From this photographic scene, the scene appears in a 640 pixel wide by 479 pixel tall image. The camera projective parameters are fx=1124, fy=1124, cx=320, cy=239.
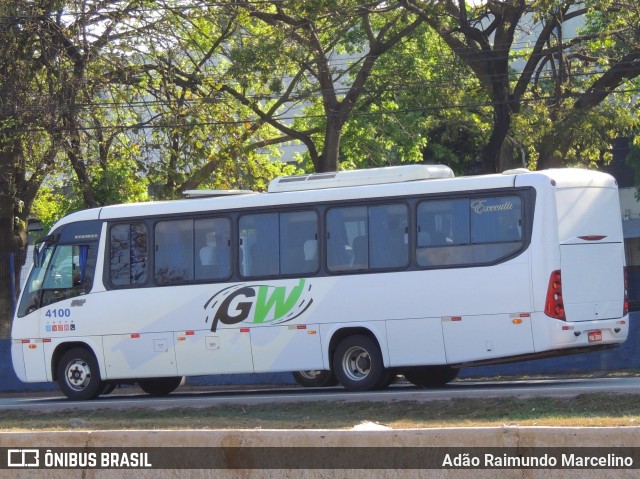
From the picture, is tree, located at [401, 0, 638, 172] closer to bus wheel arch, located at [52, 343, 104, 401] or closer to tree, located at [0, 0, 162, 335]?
tree, located at [0, 0, 162, 335]

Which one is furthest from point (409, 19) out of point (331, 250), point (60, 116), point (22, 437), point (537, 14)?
point (22, 437)

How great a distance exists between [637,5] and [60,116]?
1261 centimetres

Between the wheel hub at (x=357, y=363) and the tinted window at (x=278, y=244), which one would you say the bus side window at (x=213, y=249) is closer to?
the tinted window at (x=278, y=244)

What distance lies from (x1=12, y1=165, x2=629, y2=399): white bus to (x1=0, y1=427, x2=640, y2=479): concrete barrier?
287 inches

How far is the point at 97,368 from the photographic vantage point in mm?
18609

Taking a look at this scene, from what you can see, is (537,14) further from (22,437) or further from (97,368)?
(22,437)

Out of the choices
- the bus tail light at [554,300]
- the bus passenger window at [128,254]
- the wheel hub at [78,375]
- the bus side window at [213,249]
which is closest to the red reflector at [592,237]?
the bus tail light at [554,300]

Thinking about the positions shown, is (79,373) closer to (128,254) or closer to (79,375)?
(79,375)

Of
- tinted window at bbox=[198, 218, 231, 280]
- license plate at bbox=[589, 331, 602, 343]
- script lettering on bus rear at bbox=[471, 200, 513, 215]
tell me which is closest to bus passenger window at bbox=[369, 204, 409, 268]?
script lettering on bus rear at bbox=[471, 200, 513, 215]

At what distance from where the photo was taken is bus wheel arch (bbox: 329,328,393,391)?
16.7m

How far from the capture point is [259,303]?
57.2ft

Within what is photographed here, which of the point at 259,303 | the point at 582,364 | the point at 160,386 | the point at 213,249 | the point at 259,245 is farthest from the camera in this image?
the point at 582,364

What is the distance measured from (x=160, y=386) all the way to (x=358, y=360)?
4.59m

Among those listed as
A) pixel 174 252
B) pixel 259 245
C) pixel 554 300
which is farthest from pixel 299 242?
pixel 554 300
